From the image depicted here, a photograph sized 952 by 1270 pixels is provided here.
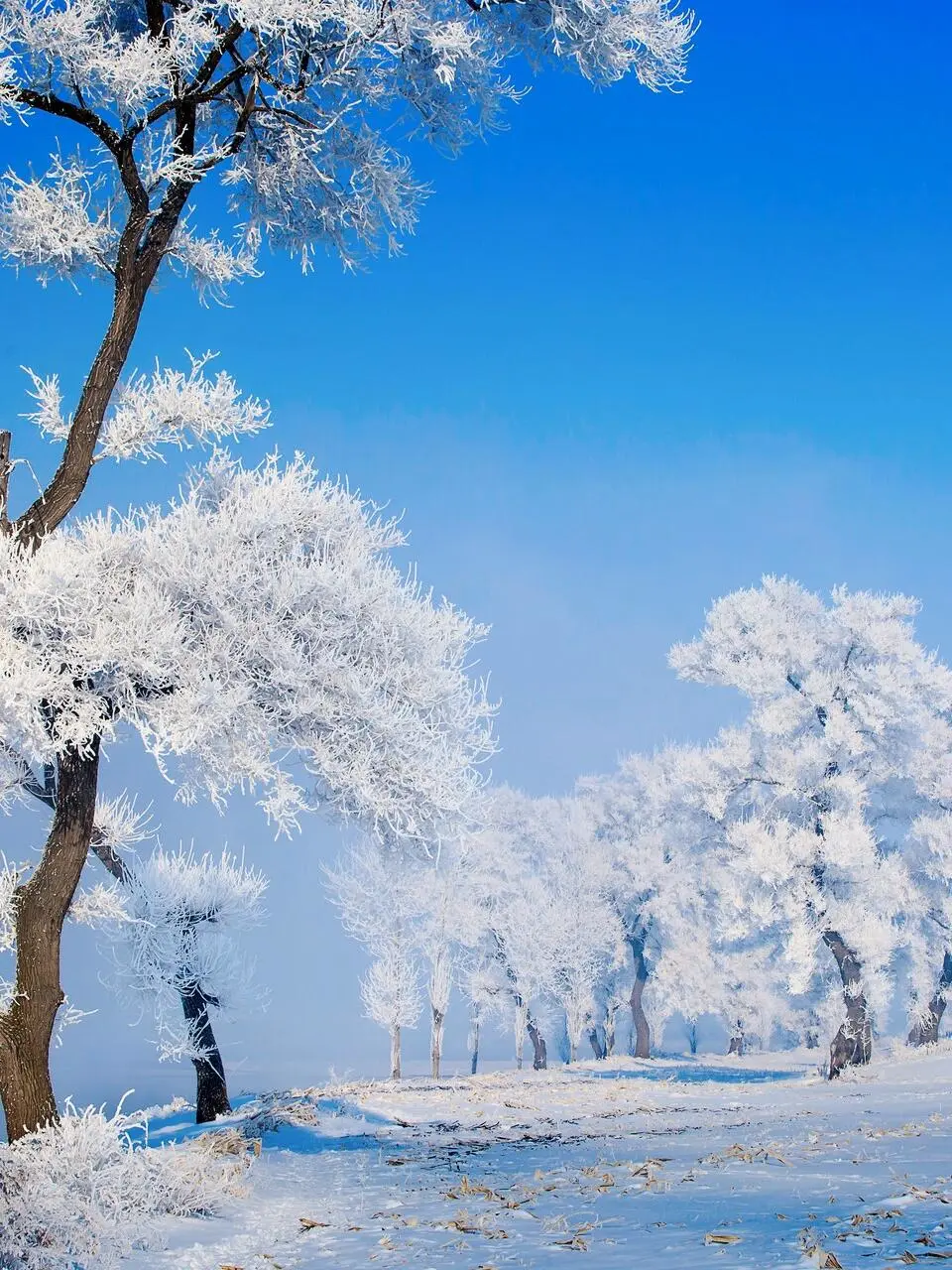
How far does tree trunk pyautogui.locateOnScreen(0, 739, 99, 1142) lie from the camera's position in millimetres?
7875

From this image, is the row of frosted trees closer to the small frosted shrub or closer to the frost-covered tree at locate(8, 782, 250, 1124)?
the frost-covered tree at locate(8, 782, 250, 1124)

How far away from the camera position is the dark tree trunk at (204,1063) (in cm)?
1820

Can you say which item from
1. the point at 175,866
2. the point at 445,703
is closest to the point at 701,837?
the point at 175,866

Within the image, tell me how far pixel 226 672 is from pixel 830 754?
2001 cm

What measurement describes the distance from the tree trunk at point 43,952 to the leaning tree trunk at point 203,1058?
1025 centimetres

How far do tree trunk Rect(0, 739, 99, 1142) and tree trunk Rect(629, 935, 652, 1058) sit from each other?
125 ft

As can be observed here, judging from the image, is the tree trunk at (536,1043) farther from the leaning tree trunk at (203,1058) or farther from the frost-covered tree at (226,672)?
the frost-covered tree at (226,672)

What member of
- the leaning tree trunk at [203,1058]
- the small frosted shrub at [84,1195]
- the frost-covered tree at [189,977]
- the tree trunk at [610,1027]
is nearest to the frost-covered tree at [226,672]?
the small frosted shrub at [84,1195]

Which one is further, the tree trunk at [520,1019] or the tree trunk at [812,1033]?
the tree trunk at [812,1033]

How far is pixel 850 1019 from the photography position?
24.2 m

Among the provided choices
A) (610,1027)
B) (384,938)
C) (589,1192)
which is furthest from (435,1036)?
(589,1192)

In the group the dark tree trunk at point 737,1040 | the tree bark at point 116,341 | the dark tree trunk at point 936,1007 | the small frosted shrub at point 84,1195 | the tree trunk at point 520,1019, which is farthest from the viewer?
the dark tree trunk at point 737,1040

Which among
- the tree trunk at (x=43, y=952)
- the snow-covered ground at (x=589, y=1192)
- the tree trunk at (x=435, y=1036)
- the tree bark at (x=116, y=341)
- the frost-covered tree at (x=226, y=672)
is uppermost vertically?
the tree bark at (x=116, y=341)

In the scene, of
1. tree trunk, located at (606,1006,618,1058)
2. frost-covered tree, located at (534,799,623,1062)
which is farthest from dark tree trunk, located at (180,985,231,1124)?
tree trunk, located at (606,1006,618,1058)
